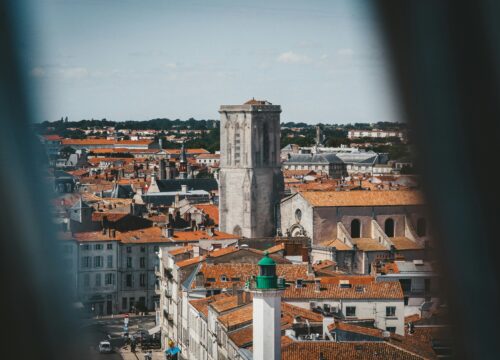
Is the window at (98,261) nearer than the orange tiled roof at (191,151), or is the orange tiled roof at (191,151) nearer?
the window at (98,261)

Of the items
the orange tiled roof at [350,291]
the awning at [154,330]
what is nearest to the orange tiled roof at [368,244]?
the awning at [154,330]

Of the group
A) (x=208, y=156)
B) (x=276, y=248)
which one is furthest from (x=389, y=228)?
(x=208, y=156)

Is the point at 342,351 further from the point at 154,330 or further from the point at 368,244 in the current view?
the point at 368,244

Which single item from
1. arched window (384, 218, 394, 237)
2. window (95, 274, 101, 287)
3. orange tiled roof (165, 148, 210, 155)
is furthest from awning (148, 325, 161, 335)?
orange tiled roof (165, 148, 210, 155)

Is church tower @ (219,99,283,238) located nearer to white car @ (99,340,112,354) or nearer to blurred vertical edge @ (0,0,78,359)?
white car @ (99,340,112,354)

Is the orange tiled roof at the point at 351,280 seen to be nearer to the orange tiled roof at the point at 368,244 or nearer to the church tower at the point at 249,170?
the orange tiled roof at the point at 368,244

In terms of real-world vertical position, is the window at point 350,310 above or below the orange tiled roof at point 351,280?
below
